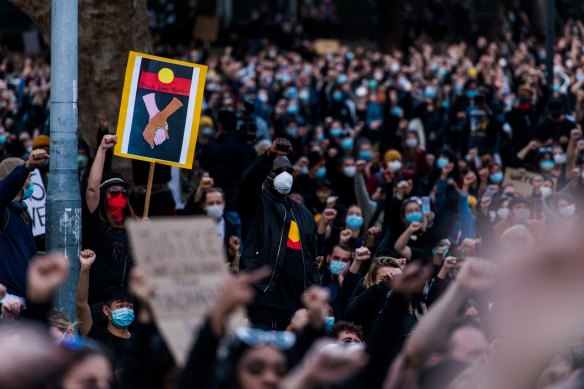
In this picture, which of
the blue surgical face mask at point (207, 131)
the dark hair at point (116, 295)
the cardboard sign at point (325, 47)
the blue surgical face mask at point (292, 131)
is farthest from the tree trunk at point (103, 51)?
the cardboard sign at point (325, 47)

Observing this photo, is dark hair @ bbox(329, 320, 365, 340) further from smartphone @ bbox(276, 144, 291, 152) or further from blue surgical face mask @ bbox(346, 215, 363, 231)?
blue surgical face mask @ bbox(346, 215, 363, 231)

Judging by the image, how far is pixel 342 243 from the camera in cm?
1115

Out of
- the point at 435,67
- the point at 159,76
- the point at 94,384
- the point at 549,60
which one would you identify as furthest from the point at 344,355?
the point at 435,67

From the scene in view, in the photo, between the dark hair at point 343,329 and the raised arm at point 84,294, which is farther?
the raised arm at point 84,294

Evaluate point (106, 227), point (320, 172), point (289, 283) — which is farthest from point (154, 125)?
point (320, 172)

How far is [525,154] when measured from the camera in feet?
51.8

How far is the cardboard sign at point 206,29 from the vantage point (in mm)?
32250

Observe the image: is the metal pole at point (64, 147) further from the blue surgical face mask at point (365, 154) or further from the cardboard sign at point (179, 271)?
the blue surgical face mask at point (365, 154)

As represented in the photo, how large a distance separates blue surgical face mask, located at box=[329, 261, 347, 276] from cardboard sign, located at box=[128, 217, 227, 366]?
17.6ft

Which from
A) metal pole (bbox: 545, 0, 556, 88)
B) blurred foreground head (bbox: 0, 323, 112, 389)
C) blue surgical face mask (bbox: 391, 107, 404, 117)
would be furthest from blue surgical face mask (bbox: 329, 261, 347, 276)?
metal pole (bbox: 545, 0, 556, 88)

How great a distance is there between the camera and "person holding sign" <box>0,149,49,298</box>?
26.0 ft

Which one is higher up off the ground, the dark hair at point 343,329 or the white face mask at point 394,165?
the dark hair at point 343,329

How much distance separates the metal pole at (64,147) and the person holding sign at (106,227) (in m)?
0.24

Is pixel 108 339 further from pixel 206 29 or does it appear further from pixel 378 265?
pixel 206 29
